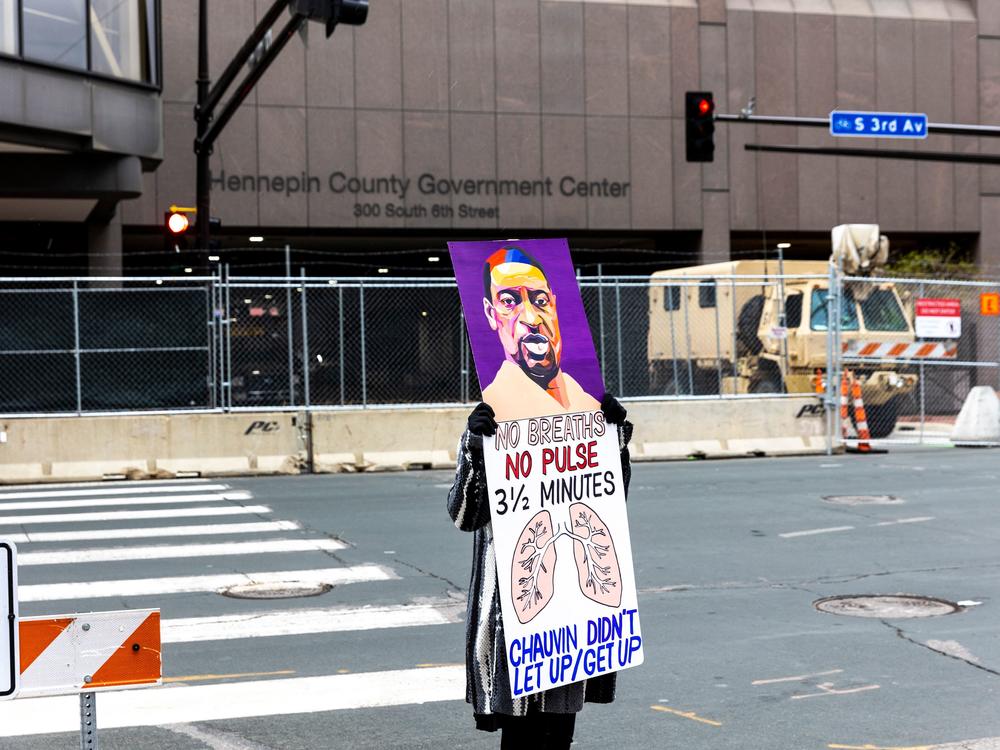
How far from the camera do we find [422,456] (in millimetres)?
17609

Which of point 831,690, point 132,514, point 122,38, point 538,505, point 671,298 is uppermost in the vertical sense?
point 122,38

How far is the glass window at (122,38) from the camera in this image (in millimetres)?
21797

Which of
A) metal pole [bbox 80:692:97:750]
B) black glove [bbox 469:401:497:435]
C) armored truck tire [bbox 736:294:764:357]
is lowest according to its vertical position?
metal pole [bbox 80:692:97:750]

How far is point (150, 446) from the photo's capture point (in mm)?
16797

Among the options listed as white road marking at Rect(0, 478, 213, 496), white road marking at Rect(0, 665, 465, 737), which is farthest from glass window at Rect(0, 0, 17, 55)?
white road marking at Rect(0, 665, 465, 737)

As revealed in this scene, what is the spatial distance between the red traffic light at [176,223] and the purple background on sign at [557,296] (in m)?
14.3

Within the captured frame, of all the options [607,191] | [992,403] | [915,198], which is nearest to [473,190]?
[607,191]

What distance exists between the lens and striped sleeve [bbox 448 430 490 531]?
4.32m

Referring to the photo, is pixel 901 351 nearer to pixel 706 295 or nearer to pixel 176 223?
pixel 706 295

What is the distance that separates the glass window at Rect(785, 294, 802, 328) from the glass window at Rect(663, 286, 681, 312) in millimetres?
1838

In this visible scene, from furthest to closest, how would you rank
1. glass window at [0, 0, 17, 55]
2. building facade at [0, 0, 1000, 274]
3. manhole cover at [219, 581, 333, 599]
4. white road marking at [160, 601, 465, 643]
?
1. building facade at [0, 0, 1000, 274]
2. glass window at [0, 0, 17, 55]
3. manhole cover at [219, 581, 333, 599]
4. white road marking at [160, 601, 465, 643]

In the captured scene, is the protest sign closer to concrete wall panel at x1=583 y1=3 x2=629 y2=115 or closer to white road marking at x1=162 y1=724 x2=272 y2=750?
white road marking at x1=162 y1=724 x2=272 y2=750

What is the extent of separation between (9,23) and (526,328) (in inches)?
733

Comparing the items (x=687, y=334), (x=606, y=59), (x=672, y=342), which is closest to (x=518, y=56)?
(x=606, y=59)
